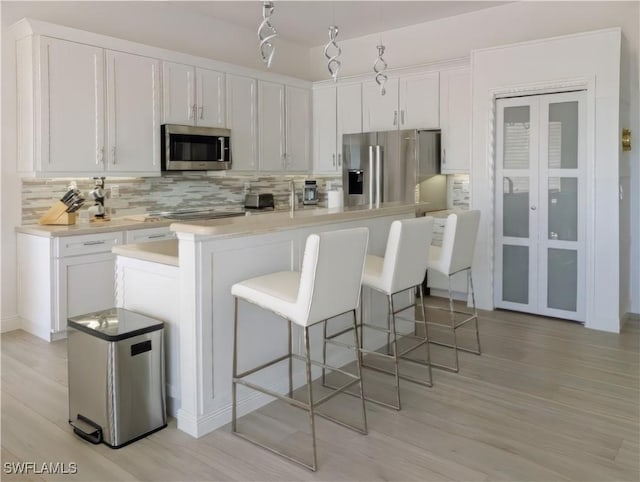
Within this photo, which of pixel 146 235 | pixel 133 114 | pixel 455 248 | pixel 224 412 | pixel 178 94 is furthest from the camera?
pixel 178 94

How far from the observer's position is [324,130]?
21.6ft

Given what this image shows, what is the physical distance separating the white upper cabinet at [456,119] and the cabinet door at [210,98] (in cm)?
→ 228

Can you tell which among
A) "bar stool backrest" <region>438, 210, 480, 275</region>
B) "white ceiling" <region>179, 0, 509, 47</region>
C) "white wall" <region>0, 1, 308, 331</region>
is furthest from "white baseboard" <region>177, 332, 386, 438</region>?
"white ceiling" <region>179, 0, 509, 47</region>

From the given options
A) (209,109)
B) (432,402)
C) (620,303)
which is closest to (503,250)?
(620,303)

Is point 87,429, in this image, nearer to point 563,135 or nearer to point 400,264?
point 400,264

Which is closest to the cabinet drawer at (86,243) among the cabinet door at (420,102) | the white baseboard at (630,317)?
the cabinet door at (420,102)

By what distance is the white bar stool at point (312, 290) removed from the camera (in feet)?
7.81

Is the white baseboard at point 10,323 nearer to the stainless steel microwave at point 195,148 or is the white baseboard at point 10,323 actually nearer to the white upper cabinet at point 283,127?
the stainless steel microwave at point 195,148

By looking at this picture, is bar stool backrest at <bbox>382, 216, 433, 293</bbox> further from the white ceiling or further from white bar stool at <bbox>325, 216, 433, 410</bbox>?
the white ceiling

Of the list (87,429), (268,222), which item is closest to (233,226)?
(268,222)

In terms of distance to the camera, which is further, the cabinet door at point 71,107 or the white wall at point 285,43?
the white wall at point 285,43

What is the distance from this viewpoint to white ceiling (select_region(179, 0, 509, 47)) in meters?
5.38

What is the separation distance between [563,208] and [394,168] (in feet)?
5.72

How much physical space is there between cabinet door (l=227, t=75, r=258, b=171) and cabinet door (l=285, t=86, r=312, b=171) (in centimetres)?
54
